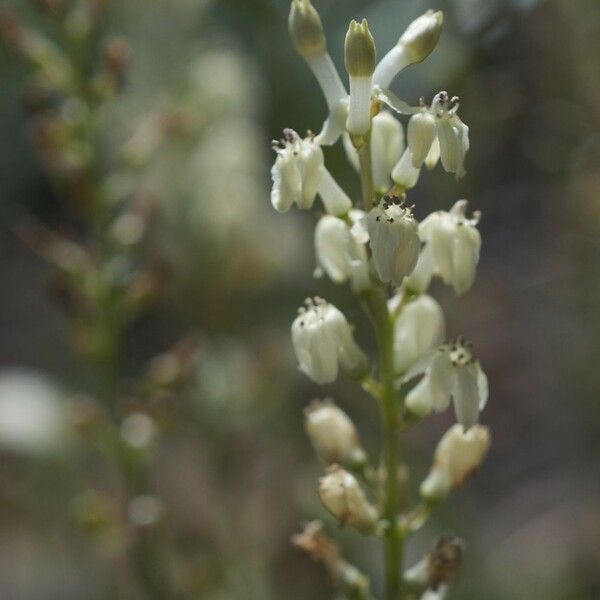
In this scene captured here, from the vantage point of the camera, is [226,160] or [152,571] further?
[226,160]

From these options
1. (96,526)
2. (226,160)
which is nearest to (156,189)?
(226,160)

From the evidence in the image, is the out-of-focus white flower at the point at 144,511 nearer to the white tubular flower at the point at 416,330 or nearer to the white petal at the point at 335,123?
the white tubular flower at the point at 416,330

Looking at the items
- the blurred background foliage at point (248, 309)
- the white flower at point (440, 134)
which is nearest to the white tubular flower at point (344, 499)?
the white flower at point (440, 134)

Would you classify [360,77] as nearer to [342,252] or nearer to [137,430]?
[342,252]

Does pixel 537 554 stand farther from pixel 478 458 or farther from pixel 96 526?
pixel 478 458

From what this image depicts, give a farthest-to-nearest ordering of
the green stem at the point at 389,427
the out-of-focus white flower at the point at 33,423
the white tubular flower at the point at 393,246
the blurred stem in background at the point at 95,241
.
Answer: the out-of-focus white flower at the point at 33,423
the blurred stem in background at the point at 95,241
the green stem at the point at 389,427
the white tubular flower at the point at 393,246

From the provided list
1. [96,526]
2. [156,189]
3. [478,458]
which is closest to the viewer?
[478,458]
